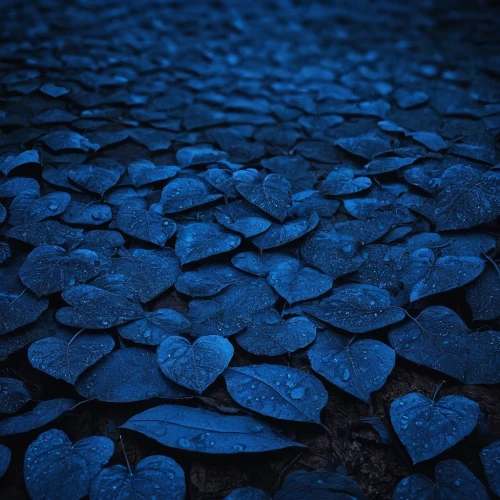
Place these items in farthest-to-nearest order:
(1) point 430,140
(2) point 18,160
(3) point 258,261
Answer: (1) point 430,140 < (2) point 18,160 < (3) point 258,261

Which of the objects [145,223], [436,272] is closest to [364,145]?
[436,272]

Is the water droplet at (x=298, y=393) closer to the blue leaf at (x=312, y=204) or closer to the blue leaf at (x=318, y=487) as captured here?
the blue leaf at (x=318, y=487)

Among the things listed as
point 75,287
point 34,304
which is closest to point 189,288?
point 75,287

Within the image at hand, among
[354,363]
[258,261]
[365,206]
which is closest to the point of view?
[354,363]

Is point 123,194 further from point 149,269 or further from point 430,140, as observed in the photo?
point 430,140

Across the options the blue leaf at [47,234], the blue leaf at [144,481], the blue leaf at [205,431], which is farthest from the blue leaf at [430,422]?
the blue leaf at [47,234]

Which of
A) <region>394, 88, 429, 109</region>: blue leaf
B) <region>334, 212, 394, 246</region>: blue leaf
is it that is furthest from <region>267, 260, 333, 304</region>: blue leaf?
<region>394, 88, 429, 109</region>: blue leaf
